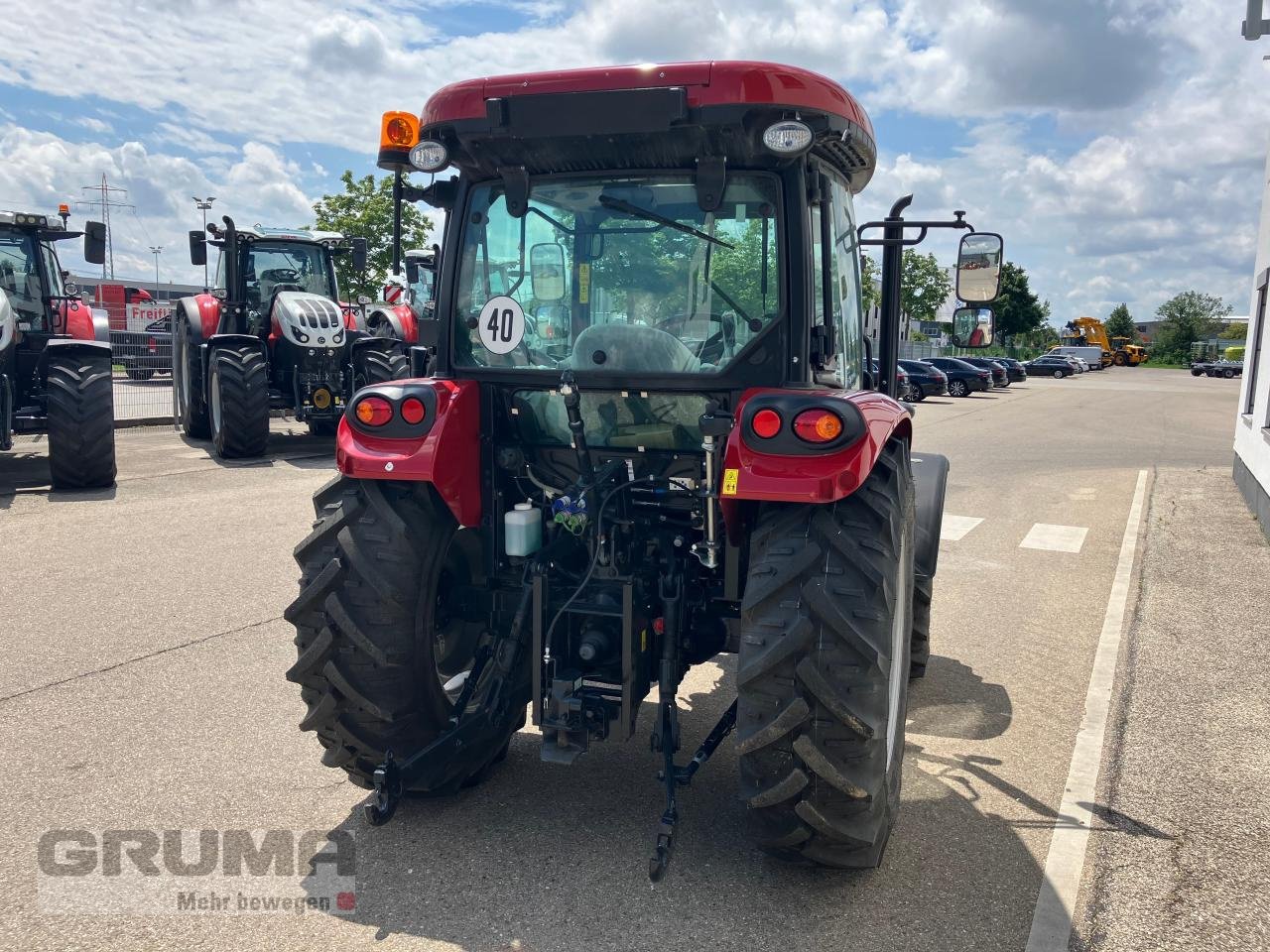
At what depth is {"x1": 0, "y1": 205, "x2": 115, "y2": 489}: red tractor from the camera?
10.3 metres

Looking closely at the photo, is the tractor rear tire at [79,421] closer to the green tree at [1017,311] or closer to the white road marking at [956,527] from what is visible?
the white road marking at [956,527]

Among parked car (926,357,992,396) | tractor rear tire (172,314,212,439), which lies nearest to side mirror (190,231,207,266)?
tractor rear tire (172,314,212,439)

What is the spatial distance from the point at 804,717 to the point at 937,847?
1021 millimetres

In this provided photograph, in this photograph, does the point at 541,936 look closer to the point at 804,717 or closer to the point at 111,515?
the point at 804,717

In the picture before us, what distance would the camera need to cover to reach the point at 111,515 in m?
9.44

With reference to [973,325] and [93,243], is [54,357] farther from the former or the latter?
[973,325]

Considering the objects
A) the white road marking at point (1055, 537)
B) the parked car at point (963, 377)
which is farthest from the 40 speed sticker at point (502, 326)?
the parked car at point (963, 377)

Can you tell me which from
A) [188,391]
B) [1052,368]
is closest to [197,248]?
[188,391]

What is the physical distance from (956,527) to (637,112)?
→ 8052 mm

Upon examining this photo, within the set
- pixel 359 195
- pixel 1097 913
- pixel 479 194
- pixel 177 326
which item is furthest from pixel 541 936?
pixel 359 195

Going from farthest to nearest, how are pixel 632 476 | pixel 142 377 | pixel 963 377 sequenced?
pixel 963 377
pixel 142 377
pixel 632 476

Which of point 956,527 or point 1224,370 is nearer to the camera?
point 956,527

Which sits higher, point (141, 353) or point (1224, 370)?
point (141, 353)

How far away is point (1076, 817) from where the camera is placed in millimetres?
3941
